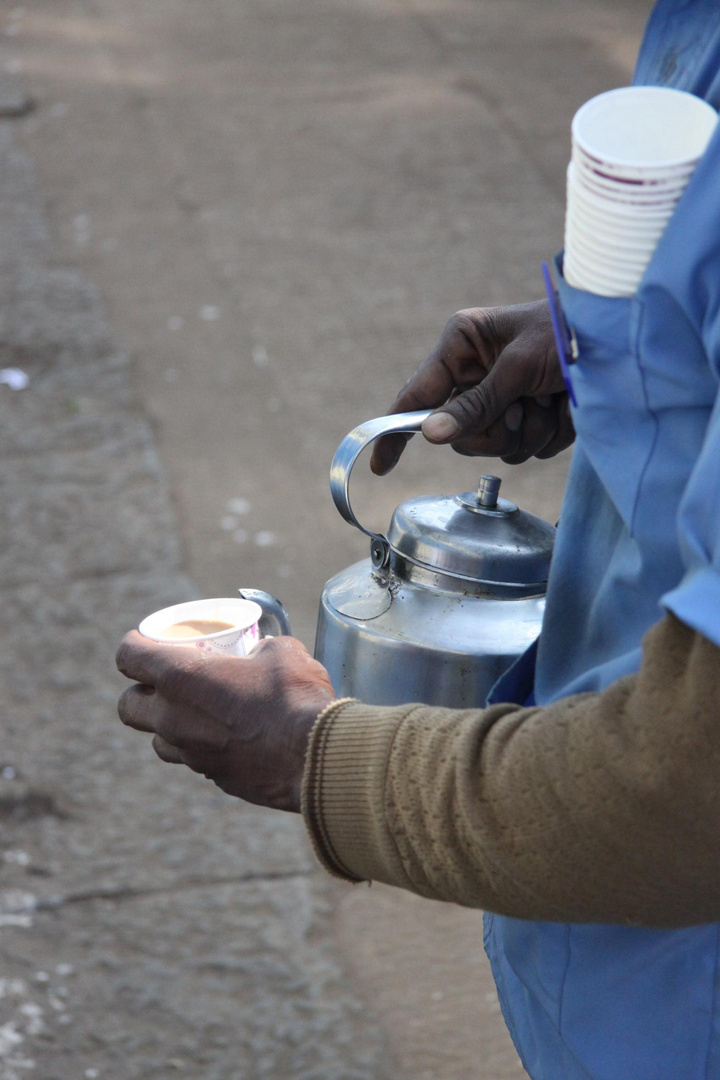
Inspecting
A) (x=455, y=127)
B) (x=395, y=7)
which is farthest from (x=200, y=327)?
(x=395, y=7)

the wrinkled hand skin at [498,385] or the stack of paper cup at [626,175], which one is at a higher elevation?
the stack of paper cup at [626,175]

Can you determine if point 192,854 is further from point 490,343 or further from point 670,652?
point 670,652

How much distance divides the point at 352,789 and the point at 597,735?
213mm

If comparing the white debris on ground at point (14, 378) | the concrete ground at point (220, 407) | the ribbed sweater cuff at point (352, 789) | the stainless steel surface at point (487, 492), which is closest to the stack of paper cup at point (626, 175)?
the ribbed sweater cuff at point (352, 789)

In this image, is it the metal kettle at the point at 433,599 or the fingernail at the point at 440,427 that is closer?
the metal kettle at the point at 433,599

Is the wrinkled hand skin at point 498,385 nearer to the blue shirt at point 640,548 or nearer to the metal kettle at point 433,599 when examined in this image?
the metal kettle at point 433,599

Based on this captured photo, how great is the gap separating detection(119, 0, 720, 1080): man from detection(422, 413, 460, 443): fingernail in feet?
1.03

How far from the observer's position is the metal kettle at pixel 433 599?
49.4 inches

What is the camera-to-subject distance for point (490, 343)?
5.22ft

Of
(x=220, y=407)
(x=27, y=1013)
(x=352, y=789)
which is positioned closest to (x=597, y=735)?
(x=352, y=789)

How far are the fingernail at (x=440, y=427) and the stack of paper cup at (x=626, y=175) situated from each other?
1.50 ft

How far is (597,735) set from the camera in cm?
87

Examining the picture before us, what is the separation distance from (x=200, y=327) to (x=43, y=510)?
1.28 metres

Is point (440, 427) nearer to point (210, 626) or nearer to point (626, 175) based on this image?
point (210, 626)
